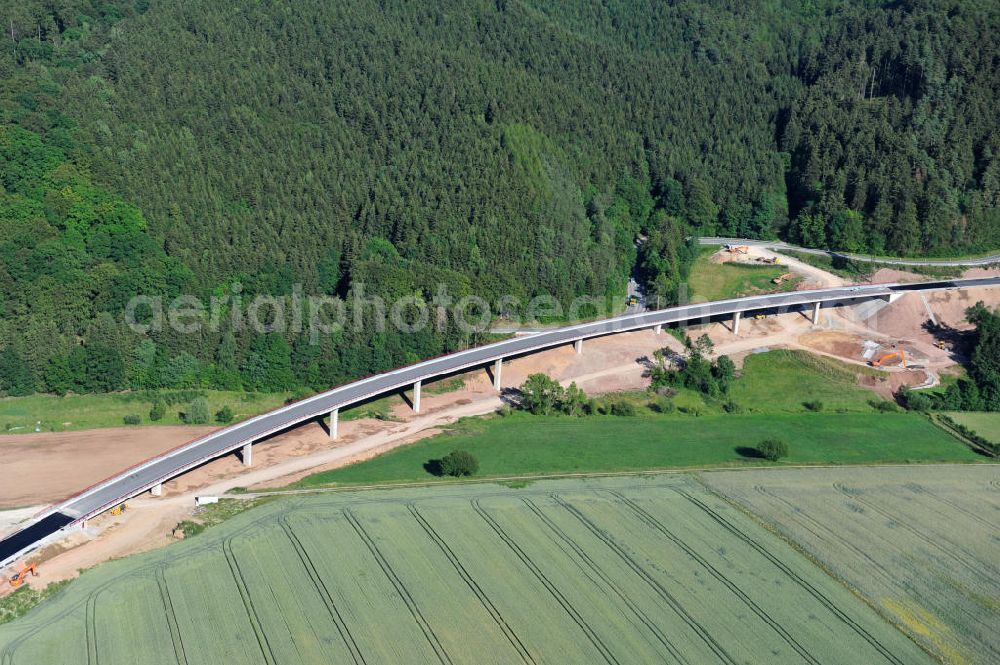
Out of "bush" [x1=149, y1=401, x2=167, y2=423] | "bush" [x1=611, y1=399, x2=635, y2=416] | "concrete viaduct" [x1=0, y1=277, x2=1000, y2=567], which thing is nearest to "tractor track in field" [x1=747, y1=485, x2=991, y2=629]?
"bush" [x1=611, y1=399, x2=635, y2=416]

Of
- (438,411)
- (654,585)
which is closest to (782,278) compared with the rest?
(438,411)

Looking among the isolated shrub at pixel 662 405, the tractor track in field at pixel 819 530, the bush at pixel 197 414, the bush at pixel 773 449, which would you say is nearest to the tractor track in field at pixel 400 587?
the bush at pixel 197 414

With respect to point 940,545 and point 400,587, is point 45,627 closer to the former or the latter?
point 400,587

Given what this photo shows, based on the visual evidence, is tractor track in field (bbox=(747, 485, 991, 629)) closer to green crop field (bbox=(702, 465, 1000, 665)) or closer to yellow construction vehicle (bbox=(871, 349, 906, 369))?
green crop field (bbox=(702, 465, 1000, 665))

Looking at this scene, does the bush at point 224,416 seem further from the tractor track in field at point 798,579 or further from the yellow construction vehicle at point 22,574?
the tractor track in field at point 798,579

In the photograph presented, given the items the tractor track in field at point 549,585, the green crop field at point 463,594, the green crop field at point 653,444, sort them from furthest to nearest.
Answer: the green crop field at point 653,444 → the tractor track in field at point 549,585 → the green crop field at point 463,594

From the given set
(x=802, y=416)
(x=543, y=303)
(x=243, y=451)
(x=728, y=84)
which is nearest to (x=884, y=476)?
(x=802, y=416)
